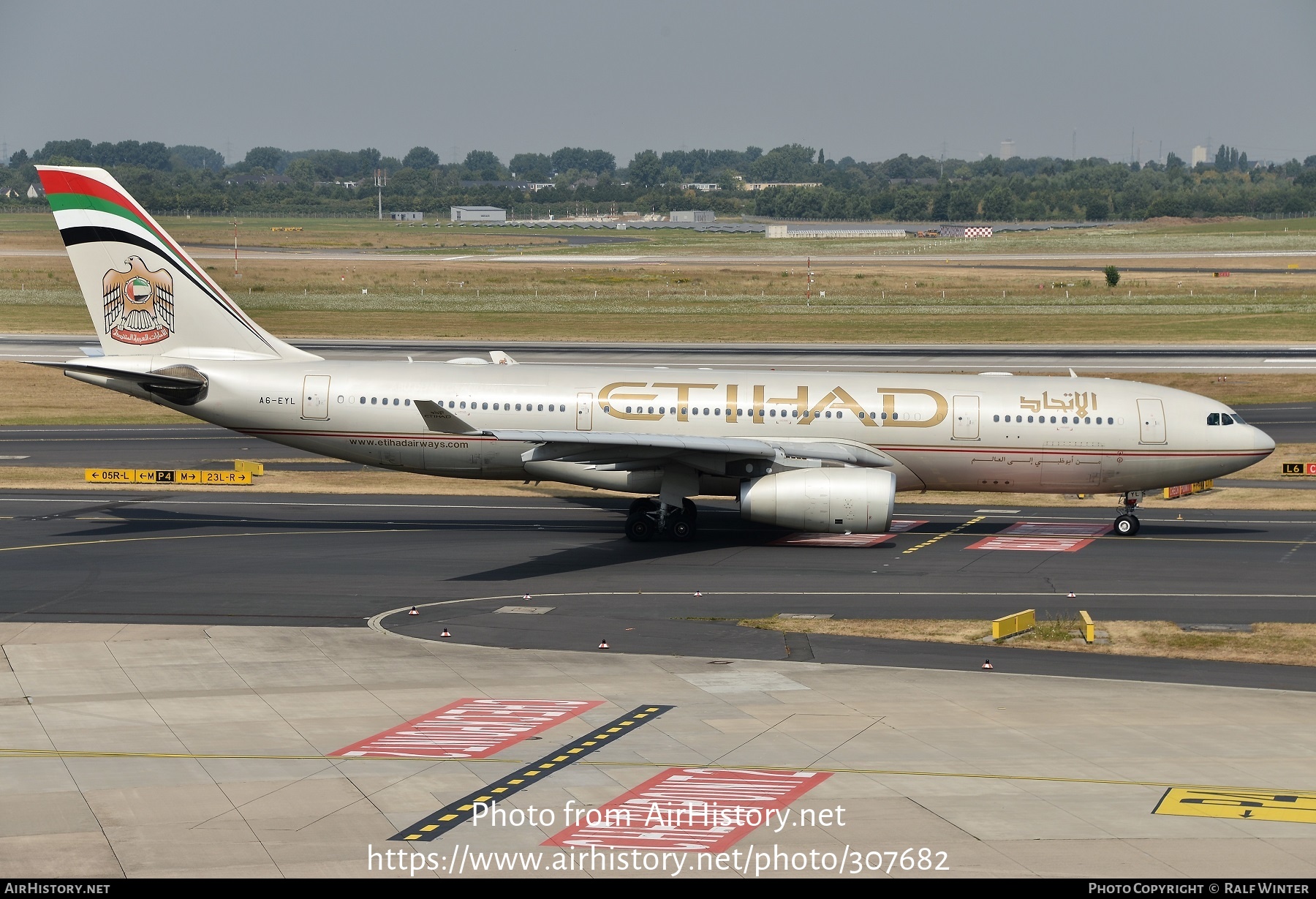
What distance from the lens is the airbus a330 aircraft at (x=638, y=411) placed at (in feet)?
133

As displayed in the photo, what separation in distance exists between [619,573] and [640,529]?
430cm

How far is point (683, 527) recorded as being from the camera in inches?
1610

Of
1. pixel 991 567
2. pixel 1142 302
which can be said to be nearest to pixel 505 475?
pixel 991 567

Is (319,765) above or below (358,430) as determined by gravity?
below

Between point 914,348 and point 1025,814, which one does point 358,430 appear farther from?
point 914,348

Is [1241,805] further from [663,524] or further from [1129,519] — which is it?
[1129,519]

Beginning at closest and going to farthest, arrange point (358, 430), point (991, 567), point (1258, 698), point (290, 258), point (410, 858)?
point (410, 858) → point (1258, 698) → point (991, 567) → point (358, 430) → point (290, 258)

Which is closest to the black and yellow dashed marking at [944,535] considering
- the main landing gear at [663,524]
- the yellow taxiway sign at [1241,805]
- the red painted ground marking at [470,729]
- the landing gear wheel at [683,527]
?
the landing gear wheel at [683,527]

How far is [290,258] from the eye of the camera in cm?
16825

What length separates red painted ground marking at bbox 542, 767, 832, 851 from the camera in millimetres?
18203

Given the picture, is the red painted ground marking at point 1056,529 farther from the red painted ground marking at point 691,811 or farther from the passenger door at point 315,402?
the red painted ground marking at point 691,811

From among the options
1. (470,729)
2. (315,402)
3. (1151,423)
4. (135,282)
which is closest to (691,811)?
(470,729)

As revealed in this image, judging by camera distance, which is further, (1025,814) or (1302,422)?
(1302,422)
